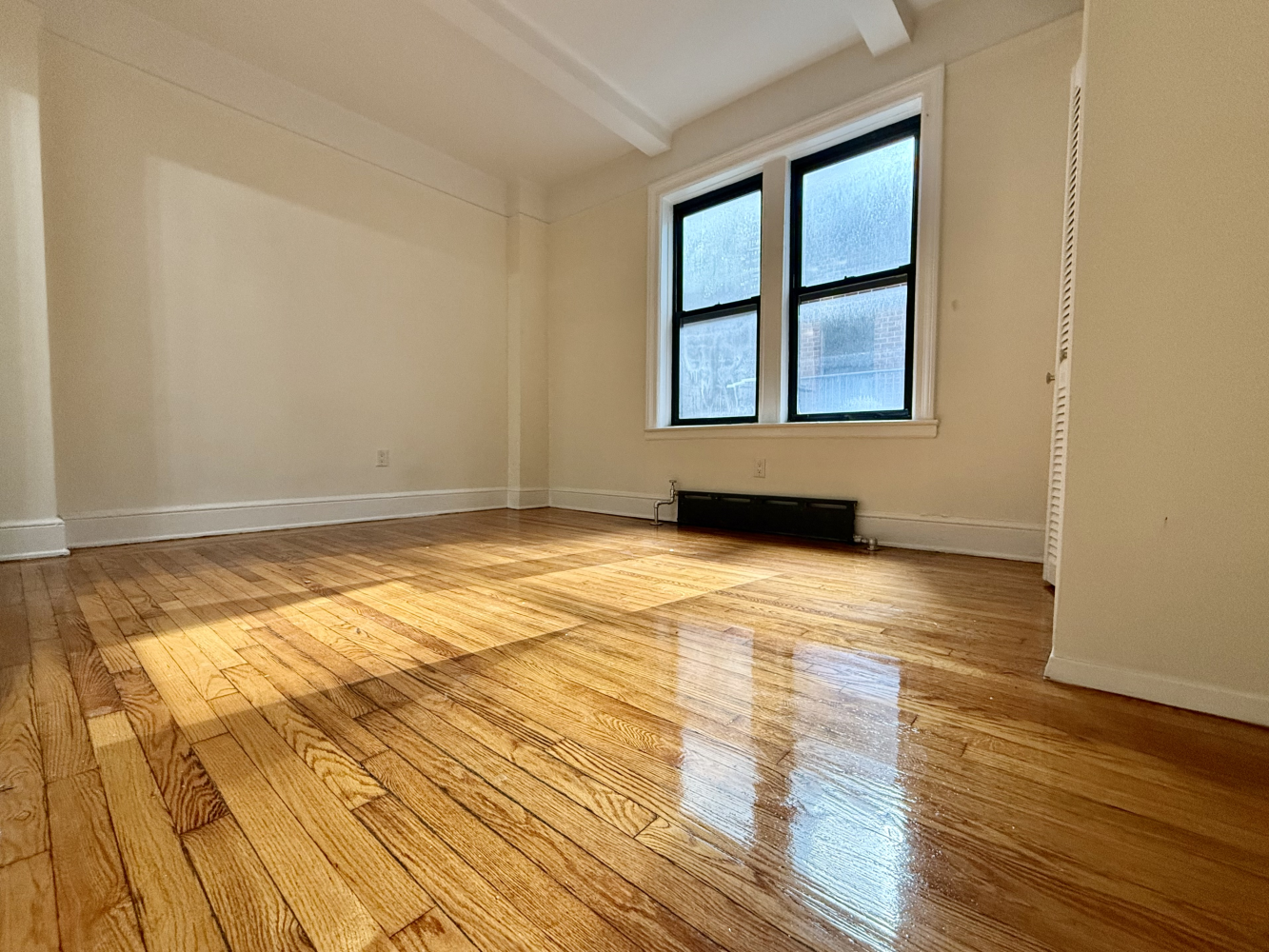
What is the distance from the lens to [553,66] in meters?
2.96

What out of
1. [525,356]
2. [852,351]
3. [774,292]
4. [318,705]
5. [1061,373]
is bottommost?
[318,705]

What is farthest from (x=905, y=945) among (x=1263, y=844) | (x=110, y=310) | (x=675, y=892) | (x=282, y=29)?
(x=282, y=29)

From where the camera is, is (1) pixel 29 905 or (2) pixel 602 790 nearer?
(1) pixel 29 905

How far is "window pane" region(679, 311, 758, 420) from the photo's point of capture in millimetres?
3555

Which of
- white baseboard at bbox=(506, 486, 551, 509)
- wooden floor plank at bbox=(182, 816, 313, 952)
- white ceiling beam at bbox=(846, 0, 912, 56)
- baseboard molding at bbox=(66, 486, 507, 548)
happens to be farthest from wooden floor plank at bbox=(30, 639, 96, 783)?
white ceiling beam at bbox=(846, 0, 912, 56)

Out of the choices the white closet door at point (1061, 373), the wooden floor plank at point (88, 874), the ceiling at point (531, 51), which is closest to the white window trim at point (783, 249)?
the ceiling at point (531, 51)

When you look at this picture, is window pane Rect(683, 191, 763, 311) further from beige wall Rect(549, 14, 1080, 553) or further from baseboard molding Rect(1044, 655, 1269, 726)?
baseboard molding Rect(1044, 655, 1269, 726)

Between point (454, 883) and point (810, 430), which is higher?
point (810, 430)

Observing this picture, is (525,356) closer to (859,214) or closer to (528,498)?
(528,498)

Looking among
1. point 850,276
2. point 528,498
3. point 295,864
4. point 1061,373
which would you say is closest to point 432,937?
point 295,864

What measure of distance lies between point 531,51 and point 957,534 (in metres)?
3.38

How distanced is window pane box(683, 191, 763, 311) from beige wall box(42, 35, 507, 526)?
1786 mm

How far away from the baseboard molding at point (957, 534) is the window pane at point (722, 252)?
1715 mm

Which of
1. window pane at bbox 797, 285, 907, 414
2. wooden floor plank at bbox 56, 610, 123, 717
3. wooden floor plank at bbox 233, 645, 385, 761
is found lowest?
wooden floor plank at bbox 233, 645, 385, 761
